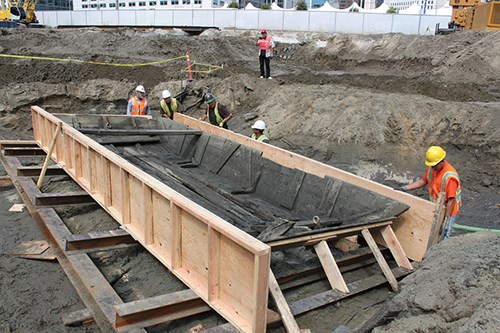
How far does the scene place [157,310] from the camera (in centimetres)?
382

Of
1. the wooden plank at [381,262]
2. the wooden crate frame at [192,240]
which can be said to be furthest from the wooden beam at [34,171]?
the wooden plank at [381,262]

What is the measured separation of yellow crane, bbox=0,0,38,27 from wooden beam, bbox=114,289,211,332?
31335 mm

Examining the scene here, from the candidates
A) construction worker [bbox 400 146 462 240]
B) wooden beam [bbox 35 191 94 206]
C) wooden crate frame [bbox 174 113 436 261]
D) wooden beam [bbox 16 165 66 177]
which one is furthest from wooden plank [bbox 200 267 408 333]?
wooden beam [bbox 16 165 66 177]

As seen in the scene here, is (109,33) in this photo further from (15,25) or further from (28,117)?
(28,117)

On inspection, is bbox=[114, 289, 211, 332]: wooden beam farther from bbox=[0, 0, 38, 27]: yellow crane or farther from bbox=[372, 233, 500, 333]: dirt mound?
bbox=[0, 0, 38, 27]: yellow crane

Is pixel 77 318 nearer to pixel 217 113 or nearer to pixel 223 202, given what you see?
pixel 223 202

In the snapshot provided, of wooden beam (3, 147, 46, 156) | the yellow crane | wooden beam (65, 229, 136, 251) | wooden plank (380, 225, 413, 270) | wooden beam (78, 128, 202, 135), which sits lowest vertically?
wooden beam (3, 147, 46, 156)

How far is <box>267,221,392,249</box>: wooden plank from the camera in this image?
3764mm

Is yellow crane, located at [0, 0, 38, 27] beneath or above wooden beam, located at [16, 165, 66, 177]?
above

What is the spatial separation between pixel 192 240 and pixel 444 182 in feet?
9.52

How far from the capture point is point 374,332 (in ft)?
10.6

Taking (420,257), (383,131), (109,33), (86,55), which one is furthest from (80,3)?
(420,257)

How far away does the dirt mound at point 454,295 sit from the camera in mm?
2742

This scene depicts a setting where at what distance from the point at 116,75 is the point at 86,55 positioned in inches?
134
